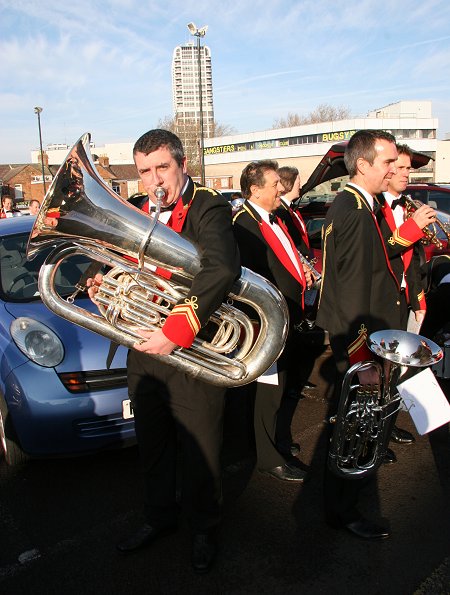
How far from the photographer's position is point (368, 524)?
8.89ft

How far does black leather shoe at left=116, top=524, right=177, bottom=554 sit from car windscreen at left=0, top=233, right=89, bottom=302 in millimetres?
1889

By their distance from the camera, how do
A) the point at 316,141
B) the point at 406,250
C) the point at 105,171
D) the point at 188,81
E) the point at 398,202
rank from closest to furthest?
the point at 406,250 → the point at 398,202 → the point at 105,171 → the point at 316,141 → the point at 188,81

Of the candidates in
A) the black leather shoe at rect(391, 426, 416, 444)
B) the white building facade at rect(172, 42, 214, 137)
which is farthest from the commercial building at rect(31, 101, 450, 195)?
the white building facade at rect(172, 42, 214, 137)

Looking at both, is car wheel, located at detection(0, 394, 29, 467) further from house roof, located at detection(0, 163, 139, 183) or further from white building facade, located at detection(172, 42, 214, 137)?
white building facade, located at detection(172, 42, 214, 137)

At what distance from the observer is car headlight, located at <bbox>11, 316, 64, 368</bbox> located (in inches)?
127

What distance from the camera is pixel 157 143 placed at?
2.25 meters

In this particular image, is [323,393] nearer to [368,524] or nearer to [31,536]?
[368,524]

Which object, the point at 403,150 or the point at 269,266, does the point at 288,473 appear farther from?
the point at 403,150

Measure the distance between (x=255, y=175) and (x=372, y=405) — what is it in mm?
1746

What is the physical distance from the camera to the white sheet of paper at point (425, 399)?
7.68 feet

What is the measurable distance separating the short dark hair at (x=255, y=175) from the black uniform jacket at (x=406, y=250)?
0.78 m

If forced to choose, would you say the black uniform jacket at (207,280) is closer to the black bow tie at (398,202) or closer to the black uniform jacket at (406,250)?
the black uniform jacket at (406,250)

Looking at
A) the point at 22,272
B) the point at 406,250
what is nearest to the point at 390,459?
the point at 406,250

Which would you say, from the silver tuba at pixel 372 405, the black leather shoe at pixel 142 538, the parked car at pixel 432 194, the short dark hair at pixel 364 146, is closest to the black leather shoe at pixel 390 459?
the silver tuba at pixel 372 405
